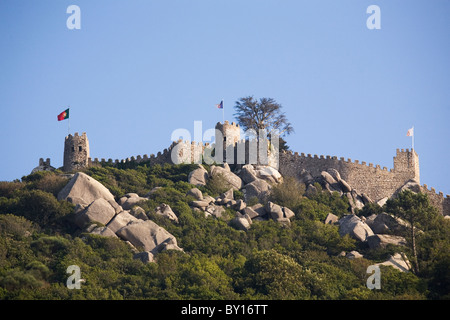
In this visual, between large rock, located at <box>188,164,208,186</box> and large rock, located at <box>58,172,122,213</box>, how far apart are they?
9177 millimetres

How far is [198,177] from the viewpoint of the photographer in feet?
247

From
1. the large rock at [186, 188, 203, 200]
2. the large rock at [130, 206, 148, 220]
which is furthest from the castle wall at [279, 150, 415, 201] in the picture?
the large rock at [130, 206, 148, 220]

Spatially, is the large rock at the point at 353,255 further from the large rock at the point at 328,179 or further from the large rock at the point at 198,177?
the large rock at the point at 198,177

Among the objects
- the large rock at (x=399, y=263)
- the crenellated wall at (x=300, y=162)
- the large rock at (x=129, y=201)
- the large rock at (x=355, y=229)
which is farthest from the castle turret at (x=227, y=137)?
the large rock at (x=399, y=263)

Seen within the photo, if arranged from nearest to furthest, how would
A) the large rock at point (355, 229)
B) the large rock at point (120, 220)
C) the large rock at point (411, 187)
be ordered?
1. the large rock at point (120, 220)
2. the large rock at point (355, 229)
3. the large rock at point (411, 187)

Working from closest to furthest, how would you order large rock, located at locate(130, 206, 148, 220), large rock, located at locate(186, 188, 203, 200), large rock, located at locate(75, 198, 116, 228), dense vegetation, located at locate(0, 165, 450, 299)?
dense vegetation, located at locate(0, 165, 450, 299) → large rock, located at locate(75, 198, 116, 228) → large rock, located at locate(130, 206, 148, 220) → large rock, located at locate(186, 188, 203, 200)

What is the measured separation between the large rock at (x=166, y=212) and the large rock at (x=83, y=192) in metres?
3.31

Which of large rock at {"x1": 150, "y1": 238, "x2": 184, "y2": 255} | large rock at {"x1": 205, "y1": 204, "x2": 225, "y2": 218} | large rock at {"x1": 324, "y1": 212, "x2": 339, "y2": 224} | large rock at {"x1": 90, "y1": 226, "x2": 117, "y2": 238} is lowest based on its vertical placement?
large rock at {"x1": 150, "y1": 238, "x2": 184, "y2": 255}

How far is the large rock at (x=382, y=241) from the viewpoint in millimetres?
64000

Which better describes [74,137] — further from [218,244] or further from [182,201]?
[218,244]

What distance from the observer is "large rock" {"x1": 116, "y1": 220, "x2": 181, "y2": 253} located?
62312mm

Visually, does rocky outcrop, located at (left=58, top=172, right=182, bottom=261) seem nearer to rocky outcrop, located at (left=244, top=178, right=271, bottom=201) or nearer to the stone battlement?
rocky outcrop, located at (left=244, top=178, right=271, bottom=201)

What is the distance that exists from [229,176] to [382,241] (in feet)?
52.4

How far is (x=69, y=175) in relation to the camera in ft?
238
